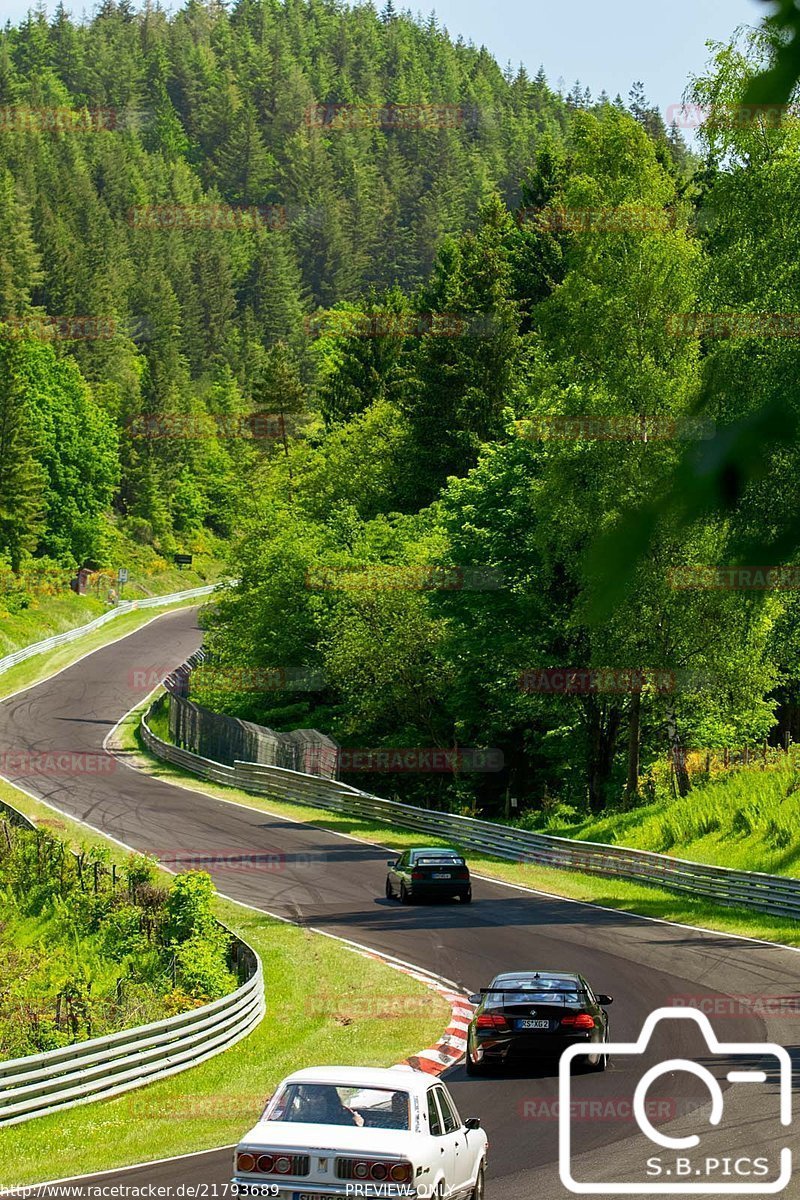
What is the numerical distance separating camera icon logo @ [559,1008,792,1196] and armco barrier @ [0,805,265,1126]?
212 inches

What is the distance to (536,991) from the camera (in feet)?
63.3

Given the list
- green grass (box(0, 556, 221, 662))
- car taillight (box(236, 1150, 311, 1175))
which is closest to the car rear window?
car taillight (box(236, 1150, 311, 1175))

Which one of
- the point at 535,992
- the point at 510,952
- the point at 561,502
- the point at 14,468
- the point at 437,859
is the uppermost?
the point at 561,502

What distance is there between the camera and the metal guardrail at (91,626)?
8900 centimetres

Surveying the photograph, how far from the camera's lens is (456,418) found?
3051 inches

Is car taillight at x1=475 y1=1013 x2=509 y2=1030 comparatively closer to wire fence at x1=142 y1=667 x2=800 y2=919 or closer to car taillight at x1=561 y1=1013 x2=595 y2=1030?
car taillight at x1=561 y1=1013 x2=595 y2=1030

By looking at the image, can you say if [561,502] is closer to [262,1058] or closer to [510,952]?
[510,952]

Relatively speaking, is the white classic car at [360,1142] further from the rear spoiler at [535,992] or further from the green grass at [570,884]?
the green grass at [570,884]

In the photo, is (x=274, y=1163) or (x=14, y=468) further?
(x=14, y=468)

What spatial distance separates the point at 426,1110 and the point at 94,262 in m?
173

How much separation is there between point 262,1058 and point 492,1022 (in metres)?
3.86

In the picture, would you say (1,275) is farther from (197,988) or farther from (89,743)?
(197,988)

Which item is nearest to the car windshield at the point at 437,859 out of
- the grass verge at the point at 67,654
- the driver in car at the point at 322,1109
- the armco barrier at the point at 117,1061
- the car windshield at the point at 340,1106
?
the armco barrier at the point at 117,1061

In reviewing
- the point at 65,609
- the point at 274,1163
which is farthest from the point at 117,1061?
the point at 65,609
